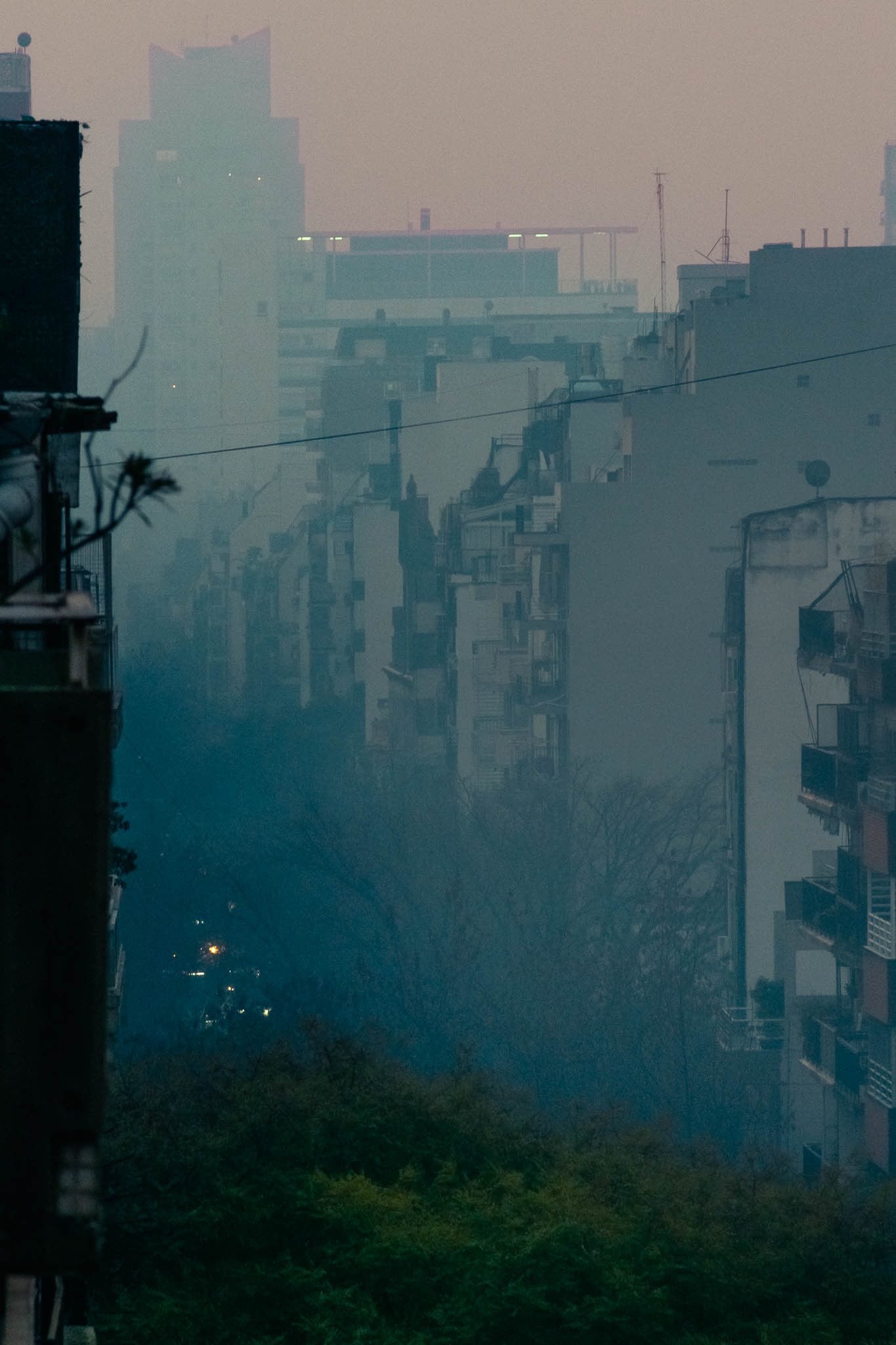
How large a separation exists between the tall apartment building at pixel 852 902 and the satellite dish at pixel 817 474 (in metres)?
15.1

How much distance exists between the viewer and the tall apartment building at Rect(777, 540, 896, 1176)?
1265 inches

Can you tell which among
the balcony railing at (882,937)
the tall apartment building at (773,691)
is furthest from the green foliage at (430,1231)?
the tall apartment building at (773,691)

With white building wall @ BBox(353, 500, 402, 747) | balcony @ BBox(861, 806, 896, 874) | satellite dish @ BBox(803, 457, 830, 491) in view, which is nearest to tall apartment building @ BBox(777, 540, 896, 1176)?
balcony @ BBox(861, 806, 896, 874)

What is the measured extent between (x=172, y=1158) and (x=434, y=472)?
227 feet

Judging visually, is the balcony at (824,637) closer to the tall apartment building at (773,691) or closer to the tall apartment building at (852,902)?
the tall apartment building at (852,902)

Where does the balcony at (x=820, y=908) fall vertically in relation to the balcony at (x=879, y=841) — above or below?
below

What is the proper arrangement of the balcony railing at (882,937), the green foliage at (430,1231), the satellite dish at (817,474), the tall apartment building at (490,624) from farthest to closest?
the tall apartment building at (490,624)
the satellite dish at (817,474)
the balcony railing at (882,937)
the green foliage at (430,1231)

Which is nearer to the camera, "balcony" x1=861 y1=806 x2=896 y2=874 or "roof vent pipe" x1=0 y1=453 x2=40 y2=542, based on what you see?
"roof vent pipe" x1=0 y1=453 x2=40 y2=542

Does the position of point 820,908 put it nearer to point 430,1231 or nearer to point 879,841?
point 879,841

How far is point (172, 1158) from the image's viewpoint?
741 inches

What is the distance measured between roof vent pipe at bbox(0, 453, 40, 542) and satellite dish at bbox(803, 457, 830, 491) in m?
49.9

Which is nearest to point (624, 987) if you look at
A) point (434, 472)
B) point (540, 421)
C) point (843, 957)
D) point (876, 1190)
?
point (843, 957)

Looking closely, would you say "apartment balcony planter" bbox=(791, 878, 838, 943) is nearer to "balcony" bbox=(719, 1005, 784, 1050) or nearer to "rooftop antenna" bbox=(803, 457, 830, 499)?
"balcony" bbox=(719, 1005, 784, 1050)

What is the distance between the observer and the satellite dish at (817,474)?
55844 mm
